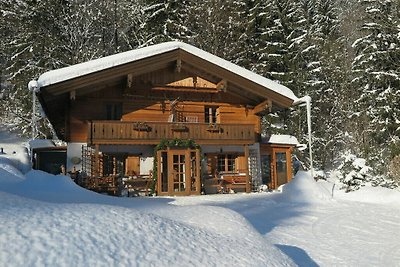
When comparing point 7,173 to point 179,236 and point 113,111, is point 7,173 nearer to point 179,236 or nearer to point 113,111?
point 113,111

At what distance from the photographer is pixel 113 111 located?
60.7 feet

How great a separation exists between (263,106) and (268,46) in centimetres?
1142

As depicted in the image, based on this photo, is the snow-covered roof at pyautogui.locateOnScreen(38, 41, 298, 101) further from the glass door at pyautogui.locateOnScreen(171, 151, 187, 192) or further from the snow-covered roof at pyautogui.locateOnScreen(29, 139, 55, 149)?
the snow-covered roof at pyautogui.locateOnScreen(29, 139, 55, 149)

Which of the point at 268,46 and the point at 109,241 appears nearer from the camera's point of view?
the point at 109,241

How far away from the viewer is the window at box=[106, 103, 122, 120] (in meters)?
18.4

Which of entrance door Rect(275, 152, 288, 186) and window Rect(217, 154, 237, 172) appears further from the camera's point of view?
entrance door Rect(275, 152, 288, 186)

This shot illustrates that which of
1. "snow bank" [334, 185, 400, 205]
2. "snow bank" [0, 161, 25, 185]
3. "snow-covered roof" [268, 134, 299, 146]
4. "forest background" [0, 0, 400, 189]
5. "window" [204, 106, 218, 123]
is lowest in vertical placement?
"snow bank" [334, 185, 400, 205]

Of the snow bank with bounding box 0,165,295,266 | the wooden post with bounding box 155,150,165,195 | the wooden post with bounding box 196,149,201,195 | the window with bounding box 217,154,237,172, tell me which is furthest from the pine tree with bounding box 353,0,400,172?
the snow bank with bounding box 0,165,295,266

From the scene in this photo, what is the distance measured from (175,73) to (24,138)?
17940mm

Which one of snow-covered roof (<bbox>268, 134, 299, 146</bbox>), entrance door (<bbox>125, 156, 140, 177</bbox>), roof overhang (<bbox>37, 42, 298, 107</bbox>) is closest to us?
roof overhang (<bbox>37, 42, 298, 107</bbox>)

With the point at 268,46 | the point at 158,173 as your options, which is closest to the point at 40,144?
the point at 158,173

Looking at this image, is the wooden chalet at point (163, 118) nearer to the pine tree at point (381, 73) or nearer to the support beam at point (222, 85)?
the support beam at point (222, 85)

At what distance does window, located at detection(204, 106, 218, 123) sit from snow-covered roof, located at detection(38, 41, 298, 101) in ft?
8.95

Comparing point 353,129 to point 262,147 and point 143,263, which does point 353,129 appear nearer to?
point 262,147
